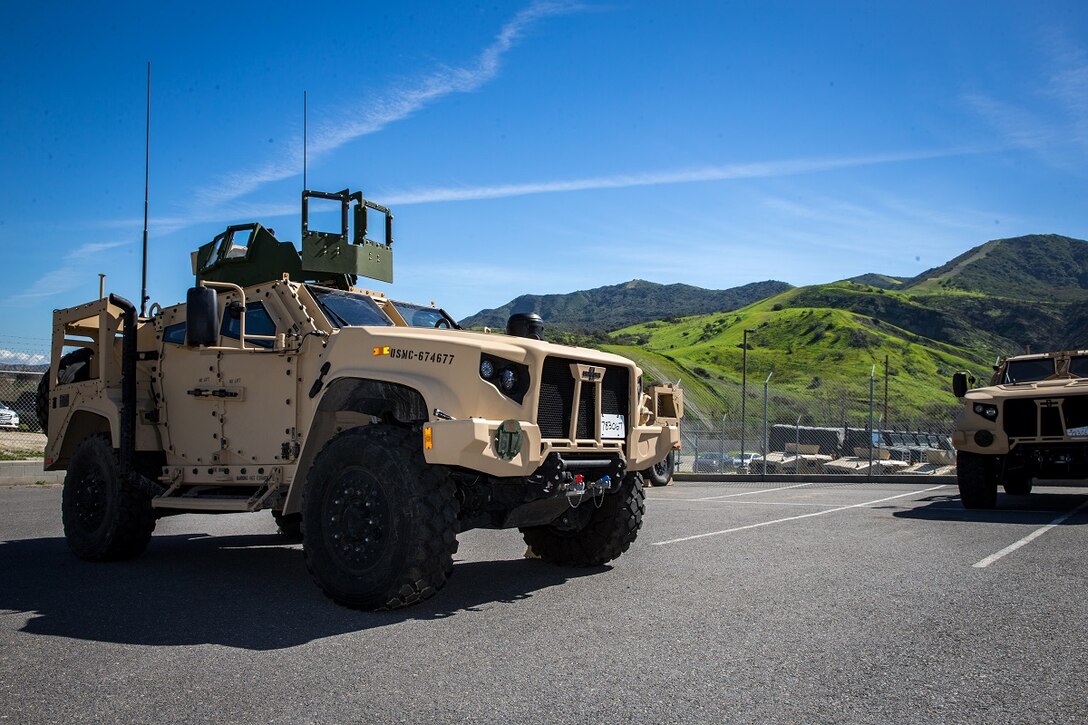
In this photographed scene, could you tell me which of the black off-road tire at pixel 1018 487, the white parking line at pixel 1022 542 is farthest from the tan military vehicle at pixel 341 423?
the black off-road tire at pixel 1018 487

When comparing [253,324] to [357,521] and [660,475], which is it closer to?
[357,521]

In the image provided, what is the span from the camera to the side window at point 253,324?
22.3 feet

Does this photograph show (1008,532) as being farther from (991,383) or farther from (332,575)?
(332,575)

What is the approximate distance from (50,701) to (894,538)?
7234mm

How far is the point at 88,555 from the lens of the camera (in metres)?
7.27

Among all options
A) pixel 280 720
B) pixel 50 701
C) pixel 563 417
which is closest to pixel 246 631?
pixel 50 701

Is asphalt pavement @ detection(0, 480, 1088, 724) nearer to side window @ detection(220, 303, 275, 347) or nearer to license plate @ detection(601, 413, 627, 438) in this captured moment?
license plate @ detection(601, 413, 627, 438)

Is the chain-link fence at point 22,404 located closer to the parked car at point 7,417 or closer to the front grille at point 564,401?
the parked car at point 7,417

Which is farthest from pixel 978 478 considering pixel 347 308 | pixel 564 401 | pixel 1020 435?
pixel 347 308

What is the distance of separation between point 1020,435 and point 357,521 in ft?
29.9

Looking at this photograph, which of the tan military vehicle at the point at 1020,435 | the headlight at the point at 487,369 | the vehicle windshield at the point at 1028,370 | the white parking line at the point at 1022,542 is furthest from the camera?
the vehicle windshield at the point at 1028,370

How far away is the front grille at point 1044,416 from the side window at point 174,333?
9.50m

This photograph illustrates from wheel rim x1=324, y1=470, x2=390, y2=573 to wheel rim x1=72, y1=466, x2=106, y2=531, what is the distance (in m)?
2.82

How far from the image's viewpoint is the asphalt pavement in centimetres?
358
